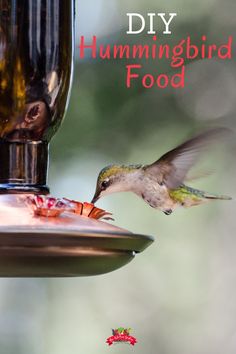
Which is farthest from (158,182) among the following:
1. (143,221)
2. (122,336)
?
(122,336)

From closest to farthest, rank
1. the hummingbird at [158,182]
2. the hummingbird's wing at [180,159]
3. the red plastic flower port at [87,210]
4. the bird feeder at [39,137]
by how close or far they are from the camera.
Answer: the bird feeder at [39,137] < the red plastic flower port at [87,210] < the hummingbird's wing at [180,159] < the hummingbird at [158,182]

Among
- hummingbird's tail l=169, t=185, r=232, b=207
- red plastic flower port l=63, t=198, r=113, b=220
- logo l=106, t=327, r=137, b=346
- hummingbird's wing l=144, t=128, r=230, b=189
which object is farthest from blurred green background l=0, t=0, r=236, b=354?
red plastic flower port l=63, t=198, r=113, b=220

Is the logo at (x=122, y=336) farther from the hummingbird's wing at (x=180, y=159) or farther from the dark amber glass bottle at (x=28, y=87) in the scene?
the dark amber glass bottle at (x=28, y=87)

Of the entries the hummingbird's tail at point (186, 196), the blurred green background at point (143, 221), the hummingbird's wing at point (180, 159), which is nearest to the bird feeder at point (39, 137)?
the hummingbird's wing at point (180, 159)

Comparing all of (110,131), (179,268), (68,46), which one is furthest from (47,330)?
(68,46)

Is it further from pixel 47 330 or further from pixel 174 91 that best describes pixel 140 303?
pixel 174 91

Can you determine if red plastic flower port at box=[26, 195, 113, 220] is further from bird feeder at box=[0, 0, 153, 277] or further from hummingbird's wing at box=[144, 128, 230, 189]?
hummingbird's wing at box=[144, 128, 230, 189]

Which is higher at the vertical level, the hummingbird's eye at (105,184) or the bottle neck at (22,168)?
the bottle neck at (22,168)

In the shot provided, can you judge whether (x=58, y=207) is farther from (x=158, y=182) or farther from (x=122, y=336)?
(x=122, y=336)
